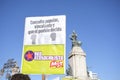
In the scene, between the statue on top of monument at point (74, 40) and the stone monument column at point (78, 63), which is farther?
the statue on top of monument at point (74, 40)

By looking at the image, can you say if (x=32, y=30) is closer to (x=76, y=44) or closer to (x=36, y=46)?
(x=36, y=46)

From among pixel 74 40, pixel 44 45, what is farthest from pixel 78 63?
pixel 44 45

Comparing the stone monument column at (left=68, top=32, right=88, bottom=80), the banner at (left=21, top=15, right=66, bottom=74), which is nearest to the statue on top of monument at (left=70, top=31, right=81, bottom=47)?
the stone monument column at (left=68, top=32, right=88, bottom=80)

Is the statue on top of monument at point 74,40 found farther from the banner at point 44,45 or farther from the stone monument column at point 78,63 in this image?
the banner at point 44,45

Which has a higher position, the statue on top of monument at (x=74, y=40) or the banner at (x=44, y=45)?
the statue on top of monument at (x=74, y=40)

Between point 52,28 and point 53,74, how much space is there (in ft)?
5.41

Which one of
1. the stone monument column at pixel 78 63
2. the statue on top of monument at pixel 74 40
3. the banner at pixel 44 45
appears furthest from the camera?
the statue on top of monument at pixel 74 40

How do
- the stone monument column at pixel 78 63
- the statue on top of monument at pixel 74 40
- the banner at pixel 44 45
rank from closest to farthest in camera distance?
the banner at pixel 44 45 → the stone monument column at pixel 78 63 → the statue on top of monument at pixel 74 40

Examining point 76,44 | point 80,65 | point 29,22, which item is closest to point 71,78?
point 80,65

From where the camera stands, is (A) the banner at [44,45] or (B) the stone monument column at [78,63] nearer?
(A) the banner at [44,45]

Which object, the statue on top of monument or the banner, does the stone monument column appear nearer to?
the statue on top of monument

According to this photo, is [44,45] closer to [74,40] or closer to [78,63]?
[78,63]

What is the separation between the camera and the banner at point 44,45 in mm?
7523

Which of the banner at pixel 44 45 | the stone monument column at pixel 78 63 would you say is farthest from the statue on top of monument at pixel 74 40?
the banner at pixel 44 45
